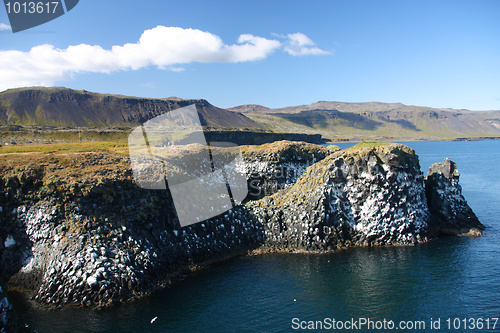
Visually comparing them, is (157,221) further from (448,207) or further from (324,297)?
(448,207)

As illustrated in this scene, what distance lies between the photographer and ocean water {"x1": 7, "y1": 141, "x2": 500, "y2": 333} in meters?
22.8

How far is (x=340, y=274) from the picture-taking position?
99.9ft

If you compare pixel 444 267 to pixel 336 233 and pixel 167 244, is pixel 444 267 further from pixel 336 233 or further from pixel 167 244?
pixel 167 244

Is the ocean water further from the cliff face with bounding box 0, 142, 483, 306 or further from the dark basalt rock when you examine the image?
the dark basalt rock

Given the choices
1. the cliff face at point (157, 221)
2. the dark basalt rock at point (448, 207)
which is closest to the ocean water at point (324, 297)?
the cliff face at point (157, 221)

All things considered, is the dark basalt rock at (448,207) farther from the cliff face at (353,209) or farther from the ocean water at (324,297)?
the ocean water at (324,297)

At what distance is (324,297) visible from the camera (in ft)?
86.9

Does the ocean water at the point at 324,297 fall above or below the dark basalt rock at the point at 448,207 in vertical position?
below

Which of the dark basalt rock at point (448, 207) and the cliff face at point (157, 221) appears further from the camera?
the dark basalt rock at point (448, 207)

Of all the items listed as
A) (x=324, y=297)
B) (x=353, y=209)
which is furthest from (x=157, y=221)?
(x=353, y=209)

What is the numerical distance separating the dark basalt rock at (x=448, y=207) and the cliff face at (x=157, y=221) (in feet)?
0.42

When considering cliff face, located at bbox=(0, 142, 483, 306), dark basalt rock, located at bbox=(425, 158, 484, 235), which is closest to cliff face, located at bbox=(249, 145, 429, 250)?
cliff face, located at bbox=(0, 142, 483, 306)

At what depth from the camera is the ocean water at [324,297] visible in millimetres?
22750

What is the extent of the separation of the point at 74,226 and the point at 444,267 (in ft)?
112
